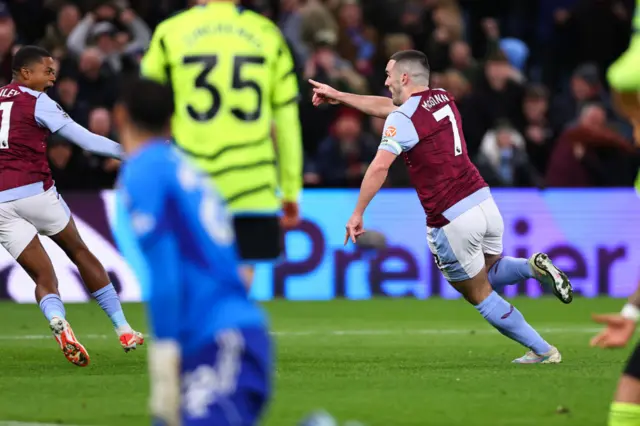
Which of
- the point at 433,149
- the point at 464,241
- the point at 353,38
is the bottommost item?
the point at 464,241

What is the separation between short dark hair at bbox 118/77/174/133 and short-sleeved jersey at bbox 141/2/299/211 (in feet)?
8.46

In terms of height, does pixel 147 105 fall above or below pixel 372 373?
above

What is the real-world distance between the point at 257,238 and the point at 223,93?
33.1 inches

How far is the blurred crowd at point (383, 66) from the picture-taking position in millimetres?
17406

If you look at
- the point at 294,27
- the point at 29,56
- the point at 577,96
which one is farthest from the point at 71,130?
the point at 577,96

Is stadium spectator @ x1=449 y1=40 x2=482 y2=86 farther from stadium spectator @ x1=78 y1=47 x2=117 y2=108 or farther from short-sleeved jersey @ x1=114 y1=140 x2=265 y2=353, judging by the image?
short-sleeved jersey @ x1=114 y1=140 x2=265 y2=353

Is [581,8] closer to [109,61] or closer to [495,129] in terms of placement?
[495,129]

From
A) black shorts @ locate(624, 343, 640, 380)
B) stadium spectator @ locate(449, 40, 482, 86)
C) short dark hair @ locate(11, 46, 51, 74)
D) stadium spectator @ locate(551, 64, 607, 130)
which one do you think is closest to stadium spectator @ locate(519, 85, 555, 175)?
stadium spectator @ locate(551, 64, 607, 130)

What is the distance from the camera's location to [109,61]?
58.8ft

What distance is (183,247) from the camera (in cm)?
502

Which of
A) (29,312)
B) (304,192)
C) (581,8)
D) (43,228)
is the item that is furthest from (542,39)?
(43,228)

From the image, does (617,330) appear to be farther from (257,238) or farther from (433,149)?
(433,149)

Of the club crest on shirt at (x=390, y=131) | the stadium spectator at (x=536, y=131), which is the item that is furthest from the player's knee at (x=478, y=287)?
the stadium spectator at (x=536, y=131)

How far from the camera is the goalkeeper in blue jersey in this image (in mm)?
4914
